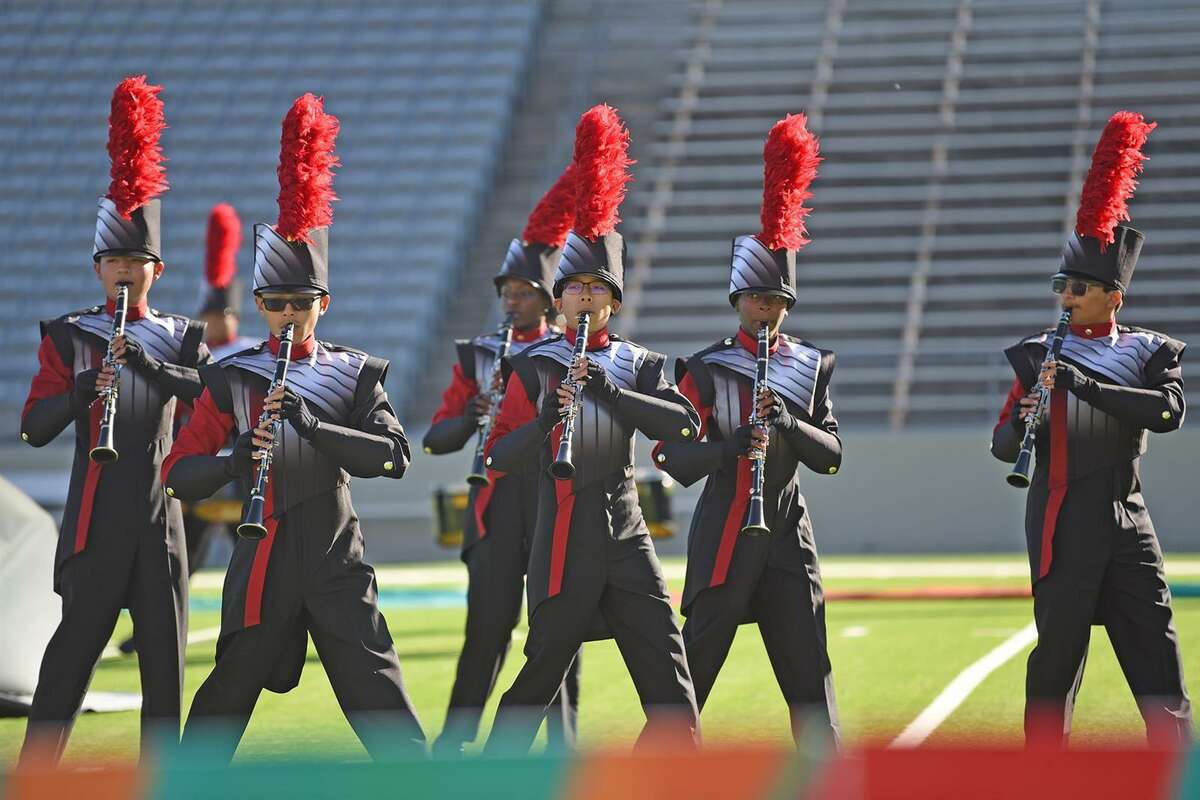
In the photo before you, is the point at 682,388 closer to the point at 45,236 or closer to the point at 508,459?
the point at 508,459

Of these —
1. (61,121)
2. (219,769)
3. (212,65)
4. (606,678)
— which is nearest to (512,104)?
(212,65)

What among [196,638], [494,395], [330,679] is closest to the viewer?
[330,679]

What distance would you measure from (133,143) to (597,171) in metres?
1.52

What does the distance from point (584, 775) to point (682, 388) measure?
3.13 meters

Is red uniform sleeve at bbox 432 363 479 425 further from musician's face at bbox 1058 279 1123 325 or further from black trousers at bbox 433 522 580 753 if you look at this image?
musician's face at bbox 1058 279 1123 325

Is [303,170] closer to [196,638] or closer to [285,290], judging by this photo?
[285,290]

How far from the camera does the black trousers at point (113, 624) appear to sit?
5457 millimetres

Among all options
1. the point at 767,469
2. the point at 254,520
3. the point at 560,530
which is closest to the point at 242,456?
the point at 254,520

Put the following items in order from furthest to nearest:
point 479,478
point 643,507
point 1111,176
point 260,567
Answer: point 643,507 → point 479,478 → point 1111,176 → point 260,567

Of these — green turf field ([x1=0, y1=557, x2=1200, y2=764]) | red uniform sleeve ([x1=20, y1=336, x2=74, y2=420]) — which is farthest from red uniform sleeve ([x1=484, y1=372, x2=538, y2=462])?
red uniform sleeve ([x1=20, y1=336, x2=74, y2=420])

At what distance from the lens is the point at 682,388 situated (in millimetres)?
5633

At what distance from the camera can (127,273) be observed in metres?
5.84

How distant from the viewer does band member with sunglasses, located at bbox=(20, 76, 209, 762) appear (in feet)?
18.0

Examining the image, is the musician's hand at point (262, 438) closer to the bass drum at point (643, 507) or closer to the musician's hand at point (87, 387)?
the musician's hand at point (87, 387)
